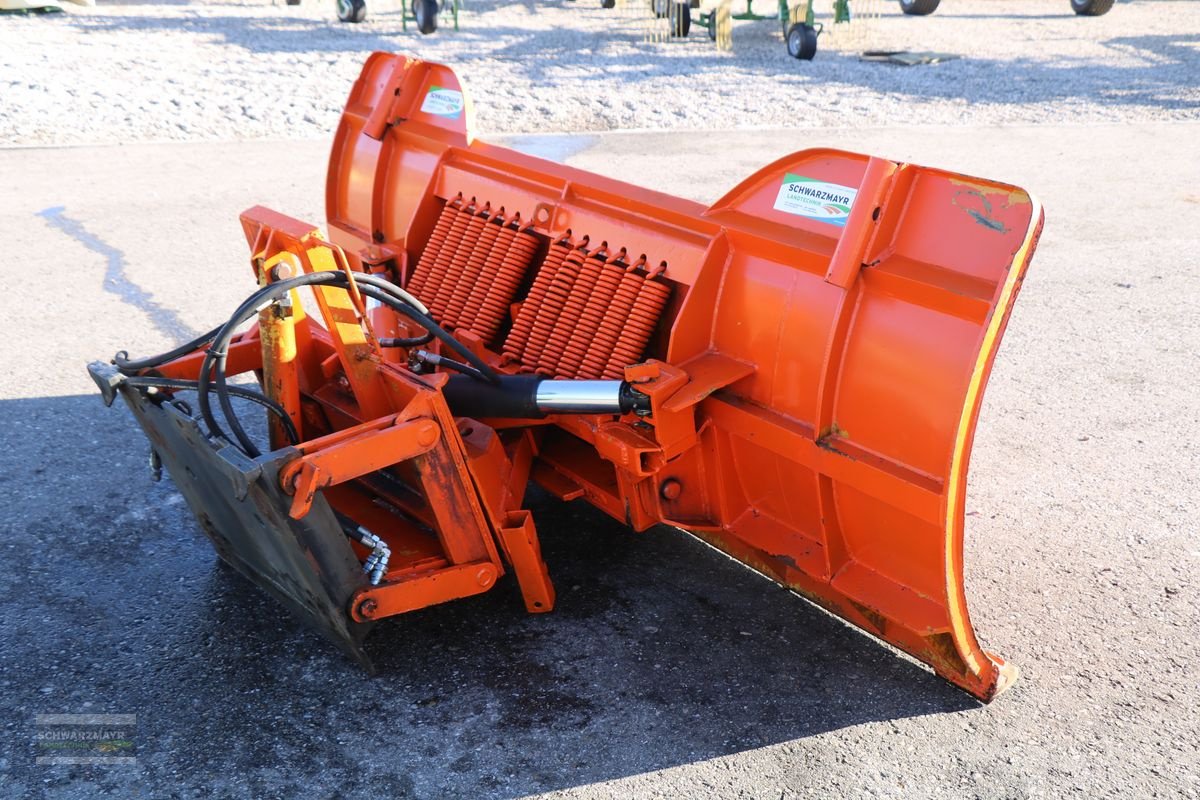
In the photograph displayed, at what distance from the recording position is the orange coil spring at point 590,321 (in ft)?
12.1

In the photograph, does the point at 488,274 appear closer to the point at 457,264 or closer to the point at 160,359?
the point at 457,264

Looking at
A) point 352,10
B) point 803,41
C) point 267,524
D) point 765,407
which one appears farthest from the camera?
point 352,10

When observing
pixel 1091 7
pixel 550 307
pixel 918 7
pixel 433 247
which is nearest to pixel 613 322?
pixel 550 307

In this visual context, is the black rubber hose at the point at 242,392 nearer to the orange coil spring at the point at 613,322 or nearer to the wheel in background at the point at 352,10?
the orange coil spring at the point at 613,322

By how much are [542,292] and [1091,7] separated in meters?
16.3

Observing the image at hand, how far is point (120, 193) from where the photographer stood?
866cm

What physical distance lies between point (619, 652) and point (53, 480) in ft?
8.80

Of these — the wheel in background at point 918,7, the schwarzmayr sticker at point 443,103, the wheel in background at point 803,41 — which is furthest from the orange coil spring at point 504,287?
the wheel in background at point 918,7

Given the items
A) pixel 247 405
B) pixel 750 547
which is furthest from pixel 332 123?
pixel 750 547

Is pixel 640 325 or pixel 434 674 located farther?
pixel 640 325

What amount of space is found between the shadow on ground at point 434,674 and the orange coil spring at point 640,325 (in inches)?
32.9

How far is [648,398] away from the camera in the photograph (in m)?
3.20

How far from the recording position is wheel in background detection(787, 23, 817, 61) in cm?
1369

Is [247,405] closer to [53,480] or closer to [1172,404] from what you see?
[53,480]
